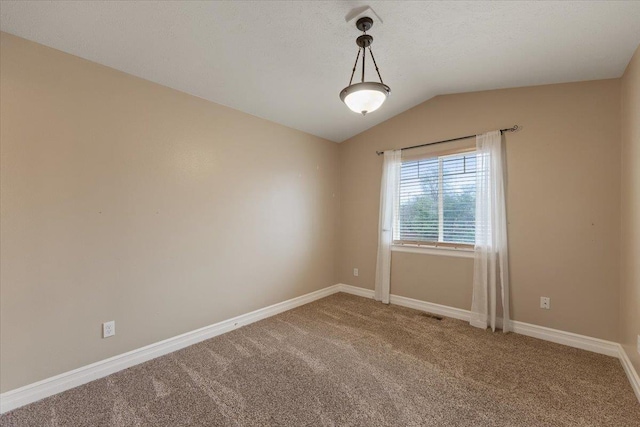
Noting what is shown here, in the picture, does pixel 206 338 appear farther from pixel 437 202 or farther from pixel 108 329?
pixel 437 202

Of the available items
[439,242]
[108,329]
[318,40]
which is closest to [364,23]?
[318,40]

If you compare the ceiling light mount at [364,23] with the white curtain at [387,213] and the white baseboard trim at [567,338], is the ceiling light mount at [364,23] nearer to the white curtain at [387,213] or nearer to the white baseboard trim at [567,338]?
the white curtain at [387,213]

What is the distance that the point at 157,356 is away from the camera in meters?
2.51

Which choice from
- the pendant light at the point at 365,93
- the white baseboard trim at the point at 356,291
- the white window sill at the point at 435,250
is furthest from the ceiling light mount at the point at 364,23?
the white baseboard trim at the point at 356,291

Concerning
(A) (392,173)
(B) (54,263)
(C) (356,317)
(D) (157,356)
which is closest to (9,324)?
(B) (54,263)

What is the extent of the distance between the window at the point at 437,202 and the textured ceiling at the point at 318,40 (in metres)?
1.01

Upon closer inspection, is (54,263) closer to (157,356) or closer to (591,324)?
(157,356)

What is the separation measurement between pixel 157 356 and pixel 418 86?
12.7 feet

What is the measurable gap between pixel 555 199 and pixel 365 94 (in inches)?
93.7

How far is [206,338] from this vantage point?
286 centimetres

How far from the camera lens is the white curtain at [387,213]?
3921 millimetres

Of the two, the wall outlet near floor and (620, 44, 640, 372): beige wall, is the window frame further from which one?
(620, 44, 640, 372): beige wall

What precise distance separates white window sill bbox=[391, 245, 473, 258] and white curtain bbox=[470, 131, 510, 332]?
0.20m

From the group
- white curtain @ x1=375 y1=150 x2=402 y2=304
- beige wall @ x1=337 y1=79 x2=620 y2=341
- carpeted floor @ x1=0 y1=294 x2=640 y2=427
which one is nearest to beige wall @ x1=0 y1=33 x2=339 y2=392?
carpeted floor @ x1=0 y1=294 x2=640 y2=427
